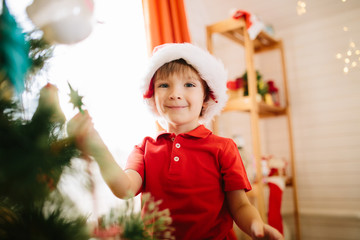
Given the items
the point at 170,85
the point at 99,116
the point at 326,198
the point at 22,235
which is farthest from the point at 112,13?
the point at 326,198

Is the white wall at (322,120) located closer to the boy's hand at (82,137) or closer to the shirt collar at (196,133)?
the shirt collar at (196,133)

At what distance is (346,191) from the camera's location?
2100mm

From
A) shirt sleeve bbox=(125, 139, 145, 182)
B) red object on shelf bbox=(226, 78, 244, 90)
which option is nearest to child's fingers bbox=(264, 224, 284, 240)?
shirt sleeve bbox=(125, 139, 145, 182)

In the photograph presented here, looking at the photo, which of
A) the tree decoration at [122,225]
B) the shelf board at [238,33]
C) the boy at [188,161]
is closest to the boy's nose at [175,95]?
the boy at [188,161]

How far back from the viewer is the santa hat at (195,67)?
965 mm

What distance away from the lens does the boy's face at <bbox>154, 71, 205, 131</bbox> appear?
93 centimetres

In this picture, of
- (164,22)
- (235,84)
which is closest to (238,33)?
(235,84)

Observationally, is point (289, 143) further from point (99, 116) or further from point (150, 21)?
point (99, 116)

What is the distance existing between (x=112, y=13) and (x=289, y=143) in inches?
67.8

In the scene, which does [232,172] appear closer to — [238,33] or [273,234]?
[273,234]

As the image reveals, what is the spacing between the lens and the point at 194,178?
902 millimetres

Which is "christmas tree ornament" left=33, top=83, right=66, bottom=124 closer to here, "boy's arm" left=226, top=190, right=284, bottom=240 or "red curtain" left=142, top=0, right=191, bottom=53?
"boy's arm" left=226, top=190, right=284, bottom=240

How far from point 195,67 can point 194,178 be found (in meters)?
0.38

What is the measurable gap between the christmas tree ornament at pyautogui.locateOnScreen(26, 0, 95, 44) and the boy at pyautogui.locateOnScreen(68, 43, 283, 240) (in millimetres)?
464
